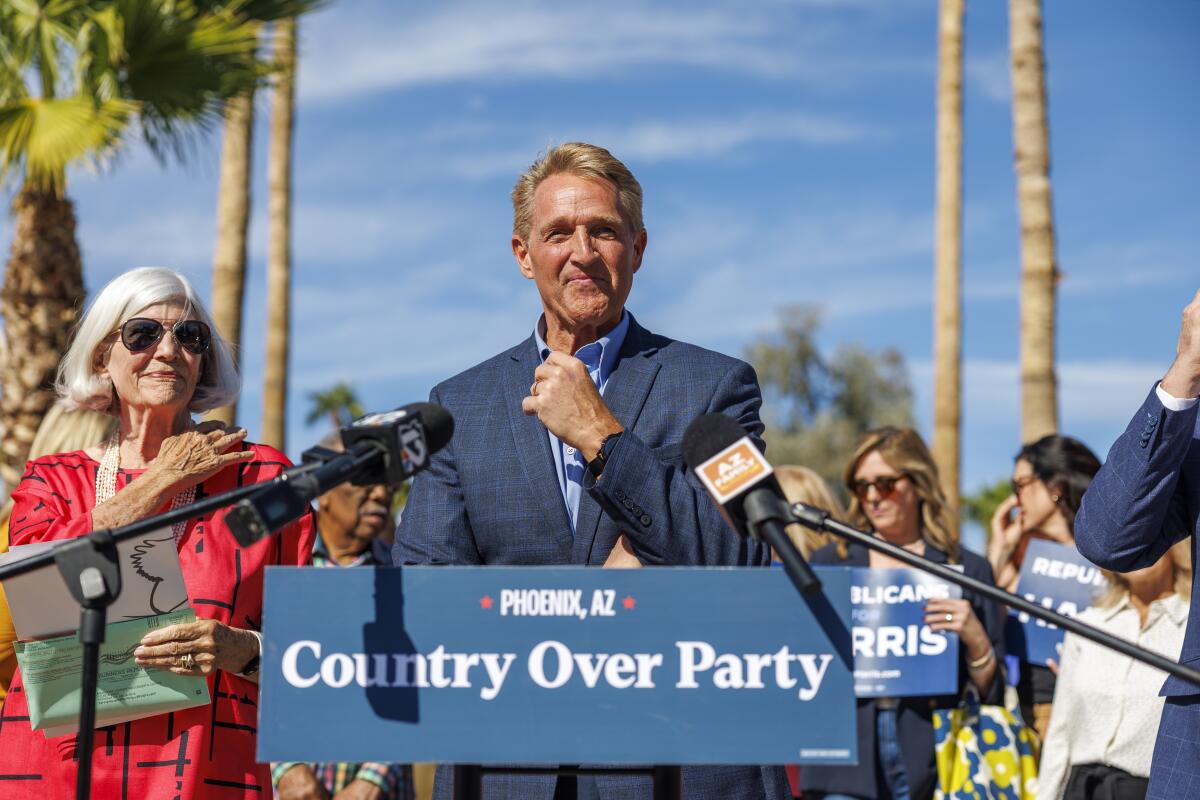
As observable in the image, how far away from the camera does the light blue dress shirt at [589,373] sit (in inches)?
118

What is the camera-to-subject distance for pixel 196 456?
132 inches

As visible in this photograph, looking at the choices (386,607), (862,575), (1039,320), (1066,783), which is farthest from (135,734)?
(1039,320)

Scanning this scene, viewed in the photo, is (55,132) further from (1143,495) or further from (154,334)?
(1143,495)

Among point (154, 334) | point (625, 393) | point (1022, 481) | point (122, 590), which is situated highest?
point (1022, 481)

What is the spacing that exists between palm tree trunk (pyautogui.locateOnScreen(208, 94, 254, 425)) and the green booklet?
857cm

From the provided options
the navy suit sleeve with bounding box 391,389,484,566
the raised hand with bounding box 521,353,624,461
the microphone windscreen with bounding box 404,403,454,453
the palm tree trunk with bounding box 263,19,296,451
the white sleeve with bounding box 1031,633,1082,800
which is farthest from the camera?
the palm tree trunk with bounding box 263,19,296,451

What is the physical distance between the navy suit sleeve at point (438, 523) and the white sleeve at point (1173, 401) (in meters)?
1.48

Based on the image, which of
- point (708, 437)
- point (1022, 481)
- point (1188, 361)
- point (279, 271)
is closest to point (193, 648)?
point (708, 437)

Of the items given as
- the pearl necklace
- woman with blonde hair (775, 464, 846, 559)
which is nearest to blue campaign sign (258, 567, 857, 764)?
the pearl necklace

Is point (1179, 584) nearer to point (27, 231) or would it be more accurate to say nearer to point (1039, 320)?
point (1039, 320)

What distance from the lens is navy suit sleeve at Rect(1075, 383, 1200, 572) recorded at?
259 cm

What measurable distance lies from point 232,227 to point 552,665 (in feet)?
34.2

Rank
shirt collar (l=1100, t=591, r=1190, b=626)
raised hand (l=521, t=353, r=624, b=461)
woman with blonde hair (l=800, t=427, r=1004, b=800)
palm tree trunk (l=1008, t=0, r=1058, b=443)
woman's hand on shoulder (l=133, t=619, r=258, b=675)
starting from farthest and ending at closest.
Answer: palm tree trunk (l=1008, t=0, r=1058, b=443) → woman with blonde hair (l=800, t=427, r=1004, b=800) → shirt collar (l=1100, t=591, r=1190, b=626) → woman's hand on shoulder (l=133, t=619, r=258, b=675) → raised hand (l=521, t=353, r=624, b=461)

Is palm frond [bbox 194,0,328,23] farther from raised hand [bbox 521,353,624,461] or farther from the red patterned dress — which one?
raised hand [bbox 521,353,624,461]
